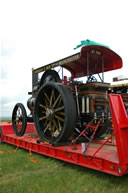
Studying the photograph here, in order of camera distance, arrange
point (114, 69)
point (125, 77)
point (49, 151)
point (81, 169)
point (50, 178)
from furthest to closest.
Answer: point (125, 77)
point (114, 69)
point (49, 151)
point (81, 169)
point (50, 178)

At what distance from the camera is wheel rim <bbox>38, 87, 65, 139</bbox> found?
5656mm

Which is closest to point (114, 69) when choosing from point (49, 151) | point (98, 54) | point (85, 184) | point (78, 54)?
point (98, 54)

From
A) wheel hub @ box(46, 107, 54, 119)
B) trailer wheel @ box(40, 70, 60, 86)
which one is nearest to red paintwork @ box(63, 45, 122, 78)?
trailer wheel @ box(40, 70, 60, 86)

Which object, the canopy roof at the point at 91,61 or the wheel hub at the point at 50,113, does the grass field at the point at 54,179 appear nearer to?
the wheel hub at the point at 50,113

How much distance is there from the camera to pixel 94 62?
654cm

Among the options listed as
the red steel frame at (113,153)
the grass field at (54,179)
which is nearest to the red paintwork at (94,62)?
the red steel frame at (113,153)

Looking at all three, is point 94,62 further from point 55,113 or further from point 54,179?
point 54,179

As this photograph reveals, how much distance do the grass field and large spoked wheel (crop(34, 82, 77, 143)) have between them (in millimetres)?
792

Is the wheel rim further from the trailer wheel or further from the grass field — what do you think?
A: the grass field

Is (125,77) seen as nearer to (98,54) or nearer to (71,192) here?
(98,54)

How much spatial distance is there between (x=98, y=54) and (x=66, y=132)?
2.35 m

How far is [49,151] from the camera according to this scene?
553cm

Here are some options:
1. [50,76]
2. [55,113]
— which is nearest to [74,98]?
[55,113]

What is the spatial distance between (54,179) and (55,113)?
1982 mm
